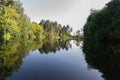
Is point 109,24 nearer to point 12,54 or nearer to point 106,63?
point 12,54

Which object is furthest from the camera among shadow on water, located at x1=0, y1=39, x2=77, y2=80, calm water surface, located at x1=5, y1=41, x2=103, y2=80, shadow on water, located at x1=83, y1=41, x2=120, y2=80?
shadow on water, located at x1=0, y1=39, x2=77, y2=80

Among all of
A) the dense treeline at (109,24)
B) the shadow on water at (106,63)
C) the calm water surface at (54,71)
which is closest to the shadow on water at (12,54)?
the calm water surface at (54,71)

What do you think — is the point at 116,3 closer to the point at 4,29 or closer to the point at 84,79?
the point at 4,29

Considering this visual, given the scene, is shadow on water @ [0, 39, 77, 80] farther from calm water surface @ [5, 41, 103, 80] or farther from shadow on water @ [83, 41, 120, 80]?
shadow on water @ [83, 41, 120, 80]

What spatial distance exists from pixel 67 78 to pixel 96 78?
219cm

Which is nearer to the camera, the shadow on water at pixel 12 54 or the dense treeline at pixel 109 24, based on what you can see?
the shadow on water at pixel 12 54

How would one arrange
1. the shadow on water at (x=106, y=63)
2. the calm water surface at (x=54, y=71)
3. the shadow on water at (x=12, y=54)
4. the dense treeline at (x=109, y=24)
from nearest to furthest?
the calm water surface at (x=54, y=71), the shadow on water at (x=106, y=63), the shadow on water at (x=12, y=54), the dense treeline at (x=109, y=24)

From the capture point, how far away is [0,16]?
2916 inches

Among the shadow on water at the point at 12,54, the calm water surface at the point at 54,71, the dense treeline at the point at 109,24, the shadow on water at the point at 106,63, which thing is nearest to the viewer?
the calm water surface at the point at 54,71

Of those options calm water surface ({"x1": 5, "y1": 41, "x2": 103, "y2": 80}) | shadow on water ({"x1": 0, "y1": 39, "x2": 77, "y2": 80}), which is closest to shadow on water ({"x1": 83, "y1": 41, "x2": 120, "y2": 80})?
calm water surface ({"x1": 5, "y1": 41, "x2": 103, "y2": 80})

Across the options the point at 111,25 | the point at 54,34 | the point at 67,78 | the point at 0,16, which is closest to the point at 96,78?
the point at 67,78

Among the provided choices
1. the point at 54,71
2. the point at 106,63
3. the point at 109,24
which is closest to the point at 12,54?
the point at 54,71

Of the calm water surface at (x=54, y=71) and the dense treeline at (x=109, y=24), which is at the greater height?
the dense treeline at (x=109, y=24)

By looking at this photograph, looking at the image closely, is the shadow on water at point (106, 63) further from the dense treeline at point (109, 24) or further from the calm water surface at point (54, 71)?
the dense treeline at point (109, 24)
